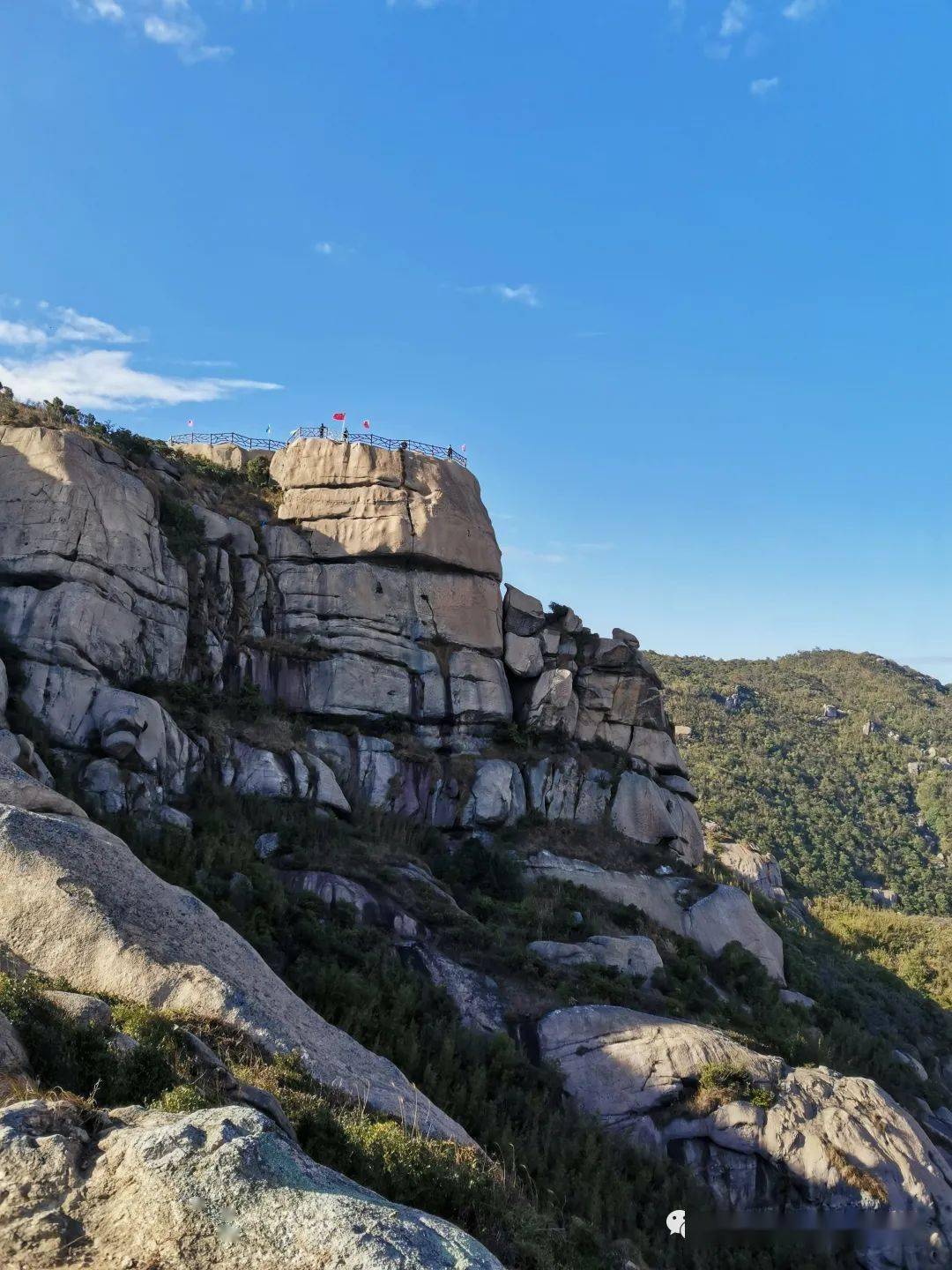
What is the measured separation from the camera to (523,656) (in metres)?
37.1

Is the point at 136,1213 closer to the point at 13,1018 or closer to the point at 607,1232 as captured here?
the point at 13,1018

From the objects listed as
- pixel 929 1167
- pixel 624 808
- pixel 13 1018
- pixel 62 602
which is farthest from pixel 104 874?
pixel 624 808

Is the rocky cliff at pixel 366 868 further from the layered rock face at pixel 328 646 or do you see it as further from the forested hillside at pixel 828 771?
the forested hillside at pixel 828 771

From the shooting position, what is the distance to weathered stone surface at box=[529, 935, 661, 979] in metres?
24.0

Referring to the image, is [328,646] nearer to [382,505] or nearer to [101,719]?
[382,505]

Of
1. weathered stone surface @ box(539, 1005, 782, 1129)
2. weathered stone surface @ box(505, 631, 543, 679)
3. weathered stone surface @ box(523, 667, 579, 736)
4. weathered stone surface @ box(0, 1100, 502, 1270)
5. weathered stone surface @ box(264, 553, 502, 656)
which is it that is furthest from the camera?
weathered stone surface @ box(505, 631, 543, 679)

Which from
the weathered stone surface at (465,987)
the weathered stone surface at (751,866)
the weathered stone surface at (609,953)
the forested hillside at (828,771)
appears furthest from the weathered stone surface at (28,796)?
the forested hillside at (828,771)

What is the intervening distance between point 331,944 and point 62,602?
13.6 meters

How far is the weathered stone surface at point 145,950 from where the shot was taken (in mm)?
11492

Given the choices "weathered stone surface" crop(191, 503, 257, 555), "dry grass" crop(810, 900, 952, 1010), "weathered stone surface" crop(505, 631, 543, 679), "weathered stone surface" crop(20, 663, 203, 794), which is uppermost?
"weathered stone surface" crop(191, 503, 257, 555)

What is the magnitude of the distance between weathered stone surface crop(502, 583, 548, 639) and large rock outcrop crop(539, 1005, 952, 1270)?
63.9ft

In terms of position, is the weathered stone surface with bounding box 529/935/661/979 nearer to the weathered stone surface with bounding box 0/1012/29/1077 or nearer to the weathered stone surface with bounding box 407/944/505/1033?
the weathered stone surface with bounding box 407/944/505/1033

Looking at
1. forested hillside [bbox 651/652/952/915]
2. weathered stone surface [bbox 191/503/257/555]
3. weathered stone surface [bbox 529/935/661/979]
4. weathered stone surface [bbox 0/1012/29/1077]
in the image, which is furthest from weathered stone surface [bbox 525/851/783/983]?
forested hillside [bbox 651/652/952/915]

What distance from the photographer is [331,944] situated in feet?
65.1
